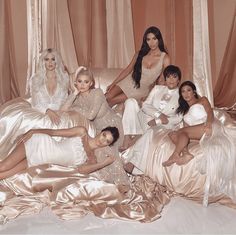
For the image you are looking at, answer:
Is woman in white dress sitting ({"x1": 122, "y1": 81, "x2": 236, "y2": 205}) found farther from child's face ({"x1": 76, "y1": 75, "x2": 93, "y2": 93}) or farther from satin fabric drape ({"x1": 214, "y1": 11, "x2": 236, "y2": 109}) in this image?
satin fabric drape ({"x1": 214, "y1": 11, "x2": 236, "y2": 109})

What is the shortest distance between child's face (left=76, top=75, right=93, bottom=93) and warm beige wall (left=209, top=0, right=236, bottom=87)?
1.98 metres

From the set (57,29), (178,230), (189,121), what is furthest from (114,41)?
(178,230)

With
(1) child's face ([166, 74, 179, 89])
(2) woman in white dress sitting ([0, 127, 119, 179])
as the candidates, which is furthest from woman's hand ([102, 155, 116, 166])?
(1) child's face ([166, 74, 179, 89])

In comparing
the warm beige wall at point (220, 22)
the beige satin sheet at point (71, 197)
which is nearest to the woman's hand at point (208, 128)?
the beige satin sheet at point (71, 197)

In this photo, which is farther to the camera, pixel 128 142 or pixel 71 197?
pixel 128 142

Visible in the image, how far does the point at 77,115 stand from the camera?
12.6ft

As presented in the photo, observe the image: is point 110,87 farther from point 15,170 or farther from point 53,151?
point 15,170

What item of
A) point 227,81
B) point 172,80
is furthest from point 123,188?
point 227,81

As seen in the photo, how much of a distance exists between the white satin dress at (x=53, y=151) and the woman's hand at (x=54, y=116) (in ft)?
0.76

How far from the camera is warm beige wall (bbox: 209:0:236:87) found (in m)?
5.27

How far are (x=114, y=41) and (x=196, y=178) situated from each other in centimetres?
204

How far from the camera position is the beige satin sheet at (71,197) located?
324cm

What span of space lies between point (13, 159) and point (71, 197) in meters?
0.52

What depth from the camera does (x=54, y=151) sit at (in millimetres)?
3564
